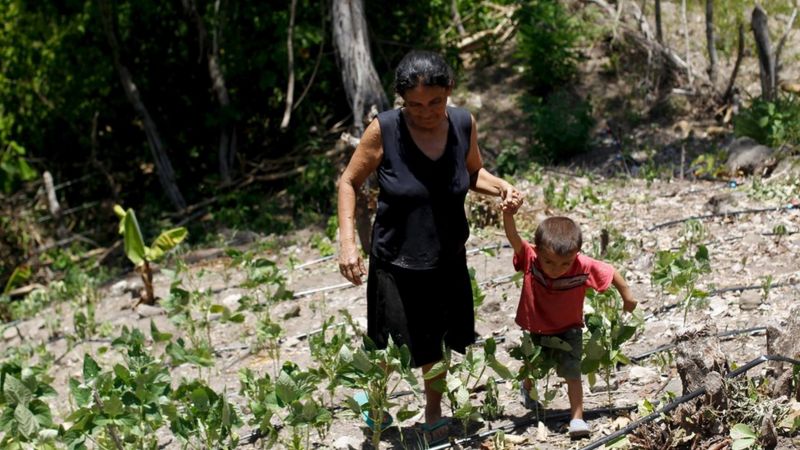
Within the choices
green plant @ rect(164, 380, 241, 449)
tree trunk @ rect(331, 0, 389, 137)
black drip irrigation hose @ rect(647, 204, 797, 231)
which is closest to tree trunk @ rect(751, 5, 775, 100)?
black drip irrigation hose @ rect(647, 204, 797, 231)

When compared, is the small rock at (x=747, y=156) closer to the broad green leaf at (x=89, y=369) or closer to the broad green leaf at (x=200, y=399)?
the broad green leaf at (x=200, y=399)

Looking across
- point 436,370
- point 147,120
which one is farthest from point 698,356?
point 147,120

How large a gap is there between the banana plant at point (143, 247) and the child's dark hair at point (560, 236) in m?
3.51

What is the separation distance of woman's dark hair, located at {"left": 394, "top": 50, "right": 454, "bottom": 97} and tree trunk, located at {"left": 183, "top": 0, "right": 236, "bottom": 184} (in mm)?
6087

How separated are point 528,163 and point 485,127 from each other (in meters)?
1.52

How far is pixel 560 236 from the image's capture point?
142 inches

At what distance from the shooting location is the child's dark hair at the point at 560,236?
3.60 meters

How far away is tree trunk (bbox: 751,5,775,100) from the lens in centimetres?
809

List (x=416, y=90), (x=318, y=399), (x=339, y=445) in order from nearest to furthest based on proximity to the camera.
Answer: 1. (x=416, y=90)
2. (x=339, y=445)
3. (x=318, y=399)

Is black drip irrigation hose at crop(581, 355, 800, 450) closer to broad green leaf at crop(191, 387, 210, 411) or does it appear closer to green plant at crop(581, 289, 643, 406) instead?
green plant at crop(581, 289, 643, 406)

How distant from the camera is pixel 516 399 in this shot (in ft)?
14.4

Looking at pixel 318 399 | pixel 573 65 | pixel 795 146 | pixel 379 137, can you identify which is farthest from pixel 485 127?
pixel 379 137

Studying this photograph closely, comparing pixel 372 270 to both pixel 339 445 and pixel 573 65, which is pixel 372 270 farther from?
pixel 573 65

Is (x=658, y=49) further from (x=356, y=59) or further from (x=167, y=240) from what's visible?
(x=167, y=240)
